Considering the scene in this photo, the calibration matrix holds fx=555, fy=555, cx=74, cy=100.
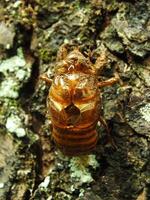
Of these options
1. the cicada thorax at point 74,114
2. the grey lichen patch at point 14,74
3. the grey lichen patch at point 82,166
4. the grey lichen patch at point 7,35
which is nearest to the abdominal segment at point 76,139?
the cicada thorax at point 74,114

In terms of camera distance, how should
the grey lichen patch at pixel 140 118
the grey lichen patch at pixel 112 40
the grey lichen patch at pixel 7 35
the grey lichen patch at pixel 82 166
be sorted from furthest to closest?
the grey lichen patch at pixel 7 35 < the grey lichen patch at pixel 112 40 < the grey lichen patch at pixel 82 166 < the grey lichen patch at pixel 140 118

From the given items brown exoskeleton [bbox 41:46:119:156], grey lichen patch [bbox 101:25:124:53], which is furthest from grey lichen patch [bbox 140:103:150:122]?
grey lichen patch [bbox 101:25:124:53]

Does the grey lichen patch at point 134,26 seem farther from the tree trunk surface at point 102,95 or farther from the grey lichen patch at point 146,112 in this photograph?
the grey lichen patch at point 146,112

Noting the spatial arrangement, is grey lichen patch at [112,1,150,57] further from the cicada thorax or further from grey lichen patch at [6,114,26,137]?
grey lichen patch at [6,114,26,137]

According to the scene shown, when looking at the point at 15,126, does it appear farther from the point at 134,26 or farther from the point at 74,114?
the point at 134,26

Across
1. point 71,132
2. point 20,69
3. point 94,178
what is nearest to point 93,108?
point 71,132

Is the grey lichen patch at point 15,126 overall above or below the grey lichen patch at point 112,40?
below

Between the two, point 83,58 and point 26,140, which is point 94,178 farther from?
point 83,58

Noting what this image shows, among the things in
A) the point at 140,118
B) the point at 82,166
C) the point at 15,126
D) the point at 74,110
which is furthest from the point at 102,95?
the point at 15,126

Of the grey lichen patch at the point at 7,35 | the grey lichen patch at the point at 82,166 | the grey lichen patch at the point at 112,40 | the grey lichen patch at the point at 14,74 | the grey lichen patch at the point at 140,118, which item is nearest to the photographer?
the grey lichen patch at the point at 140,118
